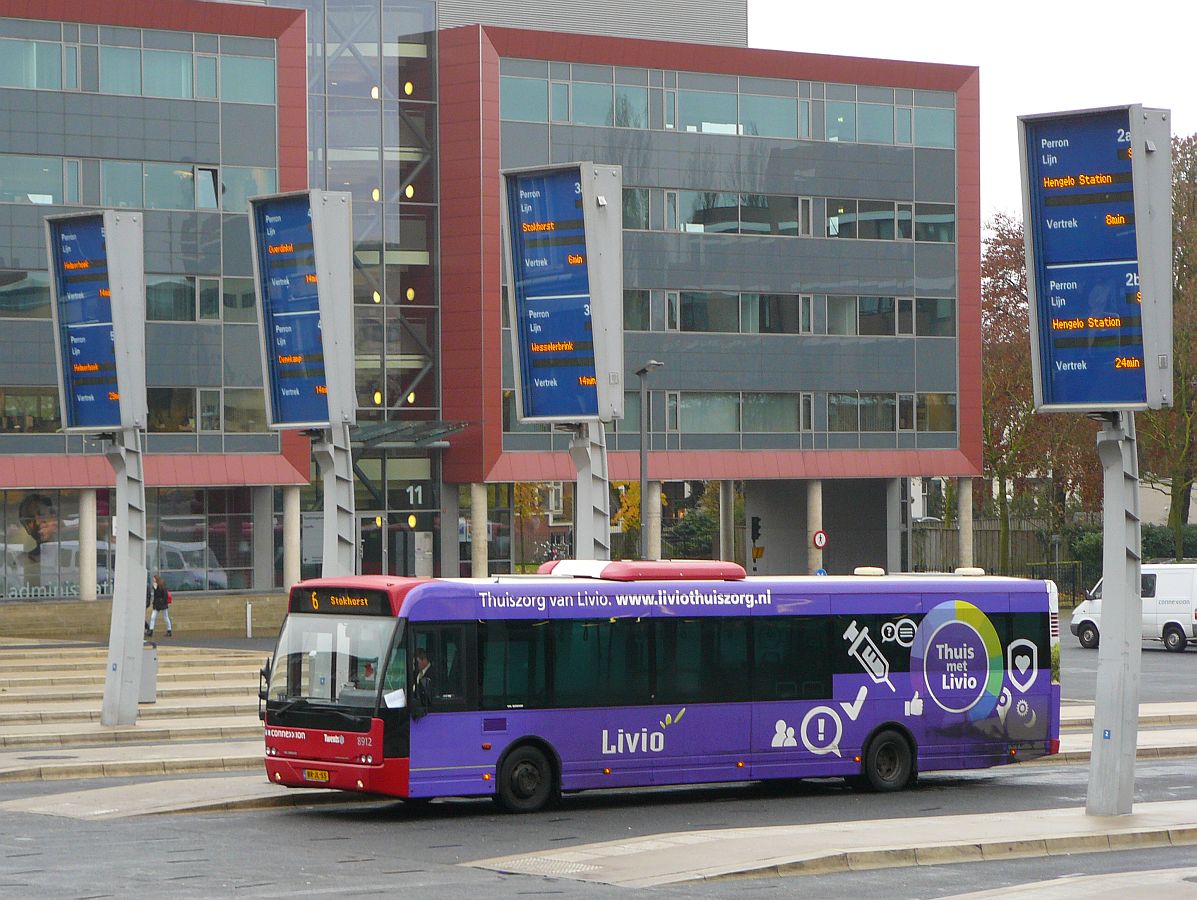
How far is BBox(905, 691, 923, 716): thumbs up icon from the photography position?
73.3ft

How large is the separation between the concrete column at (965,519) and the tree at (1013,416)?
15.4 feet

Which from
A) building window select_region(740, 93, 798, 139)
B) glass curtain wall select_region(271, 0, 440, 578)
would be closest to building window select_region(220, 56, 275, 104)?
glass curtain wall select_region(271, 0, 440, 578)

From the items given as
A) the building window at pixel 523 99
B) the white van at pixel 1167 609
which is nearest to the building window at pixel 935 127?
the building window at pixel 523 99

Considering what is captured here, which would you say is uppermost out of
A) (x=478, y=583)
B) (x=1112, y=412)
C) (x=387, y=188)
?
(x=387, y=188)

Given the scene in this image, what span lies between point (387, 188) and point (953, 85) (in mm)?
20972

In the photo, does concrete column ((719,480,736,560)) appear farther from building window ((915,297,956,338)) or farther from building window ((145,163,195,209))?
building window ((145,163,195,209))

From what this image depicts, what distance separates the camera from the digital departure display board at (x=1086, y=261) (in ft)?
59.7

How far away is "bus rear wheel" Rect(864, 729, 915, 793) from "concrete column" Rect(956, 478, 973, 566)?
4869 centimetres

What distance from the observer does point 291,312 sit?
26.6 m

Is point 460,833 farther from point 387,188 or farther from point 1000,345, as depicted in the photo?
point 1000,345

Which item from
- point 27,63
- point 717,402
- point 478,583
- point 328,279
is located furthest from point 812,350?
point 478,583

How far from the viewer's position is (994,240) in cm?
7906

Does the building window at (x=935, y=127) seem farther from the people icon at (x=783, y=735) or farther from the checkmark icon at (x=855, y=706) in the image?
the people icon at (x=783, y=735)

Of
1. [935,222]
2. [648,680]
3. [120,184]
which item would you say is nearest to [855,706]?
[648,680]
